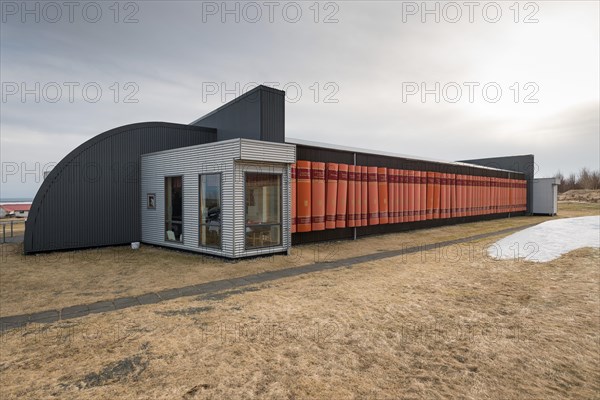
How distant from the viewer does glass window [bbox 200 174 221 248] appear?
10055 millimetres

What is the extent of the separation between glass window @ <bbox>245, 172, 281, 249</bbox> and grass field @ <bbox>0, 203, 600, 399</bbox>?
244 centimetres

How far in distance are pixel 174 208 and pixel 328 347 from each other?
9.02m

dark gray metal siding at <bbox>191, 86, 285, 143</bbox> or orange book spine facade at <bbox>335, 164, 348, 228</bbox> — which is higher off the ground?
dark gray metal siding at <bbox>191, 86, 285, 143</bbox>

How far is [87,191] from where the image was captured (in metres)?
12.3

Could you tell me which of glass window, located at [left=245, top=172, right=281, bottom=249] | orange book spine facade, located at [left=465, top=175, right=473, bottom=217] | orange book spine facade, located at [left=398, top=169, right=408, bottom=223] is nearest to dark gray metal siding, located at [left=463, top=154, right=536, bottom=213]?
orange book spine facade, located at [left=465, top=175, right=473, bottom=217]

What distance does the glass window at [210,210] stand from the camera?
10055mm

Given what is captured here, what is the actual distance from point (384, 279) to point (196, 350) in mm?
4886

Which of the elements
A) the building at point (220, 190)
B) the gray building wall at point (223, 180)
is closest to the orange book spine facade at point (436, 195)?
the building at point (220, 190)

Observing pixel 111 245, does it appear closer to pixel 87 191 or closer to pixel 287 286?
pixel 87 191

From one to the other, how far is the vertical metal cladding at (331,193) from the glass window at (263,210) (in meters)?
3.48

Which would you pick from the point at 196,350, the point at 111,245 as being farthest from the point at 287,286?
the point at 111,245

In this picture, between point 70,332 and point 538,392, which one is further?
point 70,332

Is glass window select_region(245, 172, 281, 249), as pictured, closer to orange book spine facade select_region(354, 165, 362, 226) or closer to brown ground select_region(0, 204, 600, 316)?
brown ground select_region(0, 204, 600, 316)

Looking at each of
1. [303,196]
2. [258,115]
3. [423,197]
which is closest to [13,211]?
[258,115]
